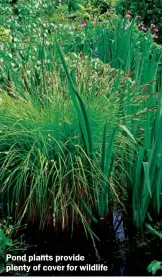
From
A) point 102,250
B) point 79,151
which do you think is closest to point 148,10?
point 79,151

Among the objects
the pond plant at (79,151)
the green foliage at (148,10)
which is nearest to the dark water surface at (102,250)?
the pond plant at (79,151)

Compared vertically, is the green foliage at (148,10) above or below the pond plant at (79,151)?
above

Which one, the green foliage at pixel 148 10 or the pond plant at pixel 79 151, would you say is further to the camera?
the green foliage at pixel 148 10

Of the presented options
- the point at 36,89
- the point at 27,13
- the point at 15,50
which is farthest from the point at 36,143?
the point at 27,13

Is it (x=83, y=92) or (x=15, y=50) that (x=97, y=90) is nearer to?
(x=83, y=92)

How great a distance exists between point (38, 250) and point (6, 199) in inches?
17.8

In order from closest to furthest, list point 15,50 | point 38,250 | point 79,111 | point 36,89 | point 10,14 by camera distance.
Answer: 1. point 79,111
2. point 38,250
3. point 36,89
4. point 15,50
5. point 10,14

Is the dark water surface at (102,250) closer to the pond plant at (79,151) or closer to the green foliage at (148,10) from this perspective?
the pond plant at (79,151)

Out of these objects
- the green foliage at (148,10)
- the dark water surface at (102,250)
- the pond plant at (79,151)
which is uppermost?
the green foliage at (148,10)

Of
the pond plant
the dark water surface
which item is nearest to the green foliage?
the pond plant

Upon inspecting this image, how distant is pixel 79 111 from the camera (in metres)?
2.88

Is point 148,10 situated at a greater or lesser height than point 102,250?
greater

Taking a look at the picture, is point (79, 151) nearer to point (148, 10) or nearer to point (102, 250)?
point (102, 250)

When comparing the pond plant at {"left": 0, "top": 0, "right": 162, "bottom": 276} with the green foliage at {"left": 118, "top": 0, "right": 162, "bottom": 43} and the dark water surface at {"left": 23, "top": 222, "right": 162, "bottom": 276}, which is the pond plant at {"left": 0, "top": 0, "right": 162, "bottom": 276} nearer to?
the dark water surface at {"left": 23, "top": 222, "right": 162, "bottom": 276}
